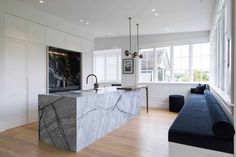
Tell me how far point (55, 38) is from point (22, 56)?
47.5 inches

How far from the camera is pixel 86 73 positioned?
6.44 meters

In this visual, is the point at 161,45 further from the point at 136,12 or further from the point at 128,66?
the point at 136,12

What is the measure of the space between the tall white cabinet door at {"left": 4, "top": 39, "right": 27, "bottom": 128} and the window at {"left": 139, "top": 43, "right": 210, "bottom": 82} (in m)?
4.57

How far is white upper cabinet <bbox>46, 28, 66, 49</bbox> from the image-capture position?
4883 millimetres

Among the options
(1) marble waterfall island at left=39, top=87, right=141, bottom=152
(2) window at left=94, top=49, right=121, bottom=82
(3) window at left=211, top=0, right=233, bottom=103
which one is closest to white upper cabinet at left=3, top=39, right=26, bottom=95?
(1) marble waterfall island at left=39, top=87, right=141, bottom=152

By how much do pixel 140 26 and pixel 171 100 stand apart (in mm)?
2802

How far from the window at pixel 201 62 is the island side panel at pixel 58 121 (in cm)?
522

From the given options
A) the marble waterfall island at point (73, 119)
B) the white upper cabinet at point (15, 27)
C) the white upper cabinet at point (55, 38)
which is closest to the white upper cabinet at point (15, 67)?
the white upper cabinet at point (15, 27)

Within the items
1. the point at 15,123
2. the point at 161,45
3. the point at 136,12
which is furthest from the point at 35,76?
the point at 161,45

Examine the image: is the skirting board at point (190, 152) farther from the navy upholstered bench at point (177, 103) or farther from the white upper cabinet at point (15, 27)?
the navy upholstered bench at point (177, 103)

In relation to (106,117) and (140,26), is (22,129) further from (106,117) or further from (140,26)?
(140,26)

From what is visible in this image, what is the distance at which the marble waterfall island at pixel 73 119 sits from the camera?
2.78 meters

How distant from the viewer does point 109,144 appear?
3053mm

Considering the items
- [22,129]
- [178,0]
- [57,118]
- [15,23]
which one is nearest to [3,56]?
[15,23]
